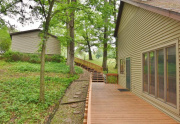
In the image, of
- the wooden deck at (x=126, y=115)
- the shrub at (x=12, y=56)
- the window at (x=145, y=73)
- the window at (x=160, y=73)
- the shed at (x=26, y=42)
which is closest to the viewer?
the wooden deck at (x=126, y=115)

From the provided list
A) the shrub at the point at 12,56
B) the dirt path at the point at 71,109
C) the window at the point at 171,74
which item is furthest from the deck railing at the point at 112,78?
the shrub at the point at 12,56

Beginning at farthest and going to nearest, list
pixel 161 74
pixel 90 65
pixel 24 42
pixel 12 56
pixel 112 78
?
pixel 90 65 → pixel 24 42 → pixel 12 56 → pixel 112 78 → pixel 161 74

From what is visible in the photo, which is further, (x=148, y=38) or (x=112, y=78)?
(x=112, y=78)

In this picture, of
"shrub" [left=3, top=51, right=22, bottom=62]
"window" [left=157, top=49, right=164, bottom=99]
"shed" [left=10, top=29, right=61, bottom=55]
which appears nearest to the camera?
"window" [left=157, top=49, right=164, bottom=99]

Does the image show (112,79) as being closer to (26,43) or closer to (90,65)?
(90,65)

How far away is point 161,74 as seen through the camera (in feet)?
13.7

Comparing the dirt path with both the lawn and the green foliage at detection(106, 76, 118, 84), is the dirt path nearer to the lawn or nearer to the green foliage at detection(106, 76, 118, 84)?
the lawn

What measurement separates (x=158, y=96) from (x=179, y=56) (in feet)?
6.10

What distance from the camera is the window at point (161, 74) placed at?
3629 mm

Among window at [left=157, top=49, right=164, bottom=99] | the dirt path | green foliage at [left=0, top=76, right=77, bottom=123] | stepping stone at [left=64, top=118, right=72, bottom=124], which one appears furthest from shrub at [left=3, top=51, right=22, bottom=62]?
window at [left=157, top=49, right=164, bottom=99]

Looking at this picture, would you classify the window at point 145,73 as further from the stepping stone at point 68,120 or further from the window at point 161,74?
the stepping stone at point 68,120

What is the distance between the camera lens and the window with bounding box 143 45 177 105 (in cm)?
363

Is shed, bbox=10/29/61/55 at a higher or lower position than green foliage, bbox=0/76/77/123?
higher

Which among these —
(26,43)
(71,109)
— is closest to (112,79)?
(71,109)
